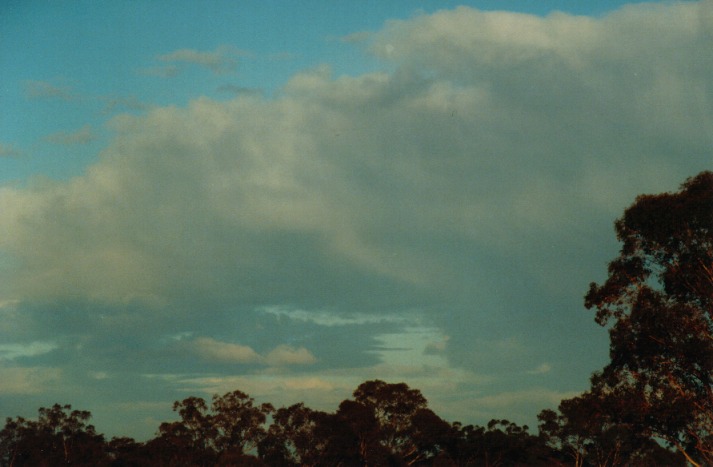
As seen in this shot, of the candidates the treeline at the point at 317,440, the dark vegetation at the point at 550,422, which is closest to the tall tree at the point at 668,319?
the dark vegetation at the point at 550,422

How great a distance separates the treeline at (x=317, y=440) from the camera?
77.2 meters

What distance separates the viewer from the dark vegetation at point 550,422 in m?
31.0

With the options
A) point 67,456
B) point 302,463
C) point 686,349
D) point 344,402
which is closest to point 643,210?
point 686,349

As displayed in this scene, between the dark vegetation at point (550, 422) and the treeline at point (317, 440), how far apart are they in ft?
0.46

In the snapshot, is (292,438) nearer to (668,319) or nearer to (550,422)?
(550,422)

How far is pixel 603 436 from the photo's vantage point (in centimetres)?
7906

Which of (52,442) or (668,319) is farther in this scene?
(52,442)

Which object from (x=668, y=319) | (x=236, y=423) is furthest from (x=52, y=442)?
(x=668, y=319)

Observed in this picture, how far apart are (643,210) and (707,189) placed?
2.76 meters

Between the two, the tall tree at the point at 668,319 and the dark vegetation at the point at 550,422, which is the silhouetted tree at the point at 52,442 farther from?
the tall tree at the point at 668,319

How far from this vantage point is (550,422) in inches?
3383

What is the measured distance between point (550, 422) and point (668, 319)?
59.1 metres

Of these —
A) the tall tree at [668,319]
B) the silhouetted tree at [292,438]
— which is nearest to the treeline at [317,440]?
the silhouetted tree at [292,438]

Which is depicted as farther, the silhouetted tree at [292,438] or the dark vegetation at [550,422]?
the silhouetted tree at [292,438]
